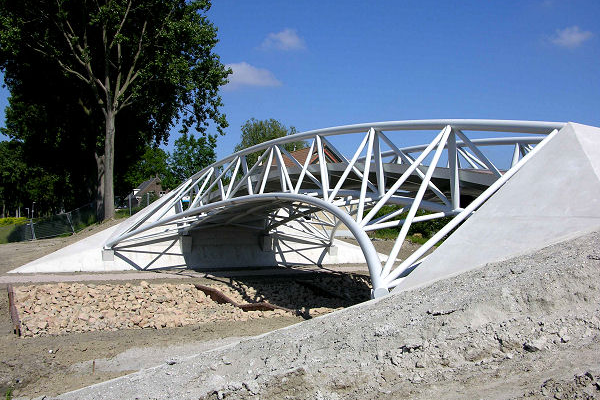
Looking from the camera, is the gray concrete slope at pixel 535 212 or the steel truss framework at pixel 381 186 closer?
the gray concrete slope at pixel 535 212

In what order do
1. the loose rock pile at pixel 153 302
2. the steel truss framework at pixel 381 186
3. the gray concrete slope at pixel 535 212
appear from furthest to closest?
the loose rock pile at pixel 153 302 < the steel truss framework at pixel 381 186 < the gray concrete slope at pixel 535 212

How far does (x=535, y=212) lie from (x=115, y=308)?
12.6 metres

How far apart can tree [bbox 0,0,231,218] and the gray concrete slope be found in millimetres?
21405

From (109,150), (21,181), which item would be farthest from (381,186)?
(21,181)

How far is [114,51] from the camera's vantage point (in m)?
29.4

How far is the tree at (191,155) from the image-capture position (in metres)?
47.6

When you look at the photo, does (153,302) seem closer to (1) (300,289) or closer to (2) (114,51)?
(1) (300,289)

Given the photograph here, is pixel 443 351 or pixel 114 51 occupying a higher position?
pixel 114 51

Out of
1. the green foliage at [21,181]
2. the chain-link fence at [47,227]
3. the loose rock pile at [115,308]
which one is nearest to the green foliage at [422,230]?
the chain-link fence at [47,227]

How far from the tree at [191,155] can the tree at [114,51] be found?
15.8 metres

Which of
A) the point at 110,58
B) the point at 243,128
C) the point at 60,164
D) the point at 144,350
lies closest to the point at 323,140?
the point at 144,350

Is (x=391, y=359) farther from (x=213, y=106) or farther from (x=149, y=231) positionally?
(x=213, y=106)

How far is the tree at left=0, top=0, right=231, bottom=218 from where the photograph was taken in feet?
87.0

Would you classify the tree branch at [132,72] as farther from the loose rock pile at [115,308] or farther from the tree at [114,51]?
the loose rock pile at [115,308]
